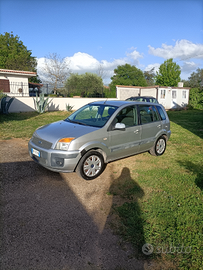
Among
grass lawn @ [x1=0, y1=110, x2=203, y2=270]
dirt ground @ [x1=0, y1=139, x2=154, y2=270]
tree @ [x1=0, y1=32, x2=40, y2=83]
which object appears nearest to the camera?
dirt ground @ [x1=0, y1=139, x2=154, y2=270]

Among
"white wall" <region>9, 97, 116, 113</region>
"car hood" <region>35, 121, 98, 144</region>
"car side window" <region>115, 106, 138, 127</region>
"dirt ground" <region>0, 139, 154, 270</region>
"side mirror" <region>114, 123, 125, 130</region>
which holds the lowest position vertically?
"dirt ground" <region>0, 139, 154, 270</region>

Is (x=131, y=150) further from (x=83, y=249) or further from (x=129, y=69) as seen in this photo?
(x=129, y=69)

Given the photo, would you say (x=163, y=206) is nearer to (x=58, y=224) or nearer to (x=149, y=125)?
(x=58, y=224)

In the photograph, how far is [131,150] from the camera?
5.30 metres

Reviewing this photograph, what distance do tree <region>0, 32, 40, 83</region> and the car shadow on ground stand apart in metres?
37.0

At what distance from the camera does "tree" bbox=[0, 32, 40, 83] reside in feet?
119

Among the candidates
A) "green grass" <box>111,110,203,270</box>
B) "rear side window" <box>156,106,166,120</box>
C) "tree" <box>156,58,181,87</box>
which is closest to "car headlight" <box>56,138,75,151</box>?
"green grass" <box>111,110,203,270</box>

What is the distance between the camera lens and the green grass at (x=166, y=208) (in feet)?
8.78

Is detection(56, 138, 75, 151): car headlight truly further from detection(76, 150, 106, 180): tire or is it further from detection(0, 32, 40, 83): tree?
detection(0, 32, 40, 83): tree

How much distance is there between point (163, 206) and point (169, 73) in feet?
147

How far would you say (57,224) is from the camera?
10.0ft

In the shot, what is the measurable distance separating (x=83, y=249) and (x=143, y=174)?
273 cm

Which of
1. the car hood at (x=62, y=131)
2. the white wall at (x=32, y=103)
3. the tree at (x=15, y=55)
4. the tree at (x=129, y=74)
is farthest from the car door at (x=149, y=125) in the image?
the tree at (x=129, y=74)

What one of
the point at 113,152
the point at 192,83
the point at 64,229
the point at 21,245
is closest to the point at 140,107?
the point at 113,152
